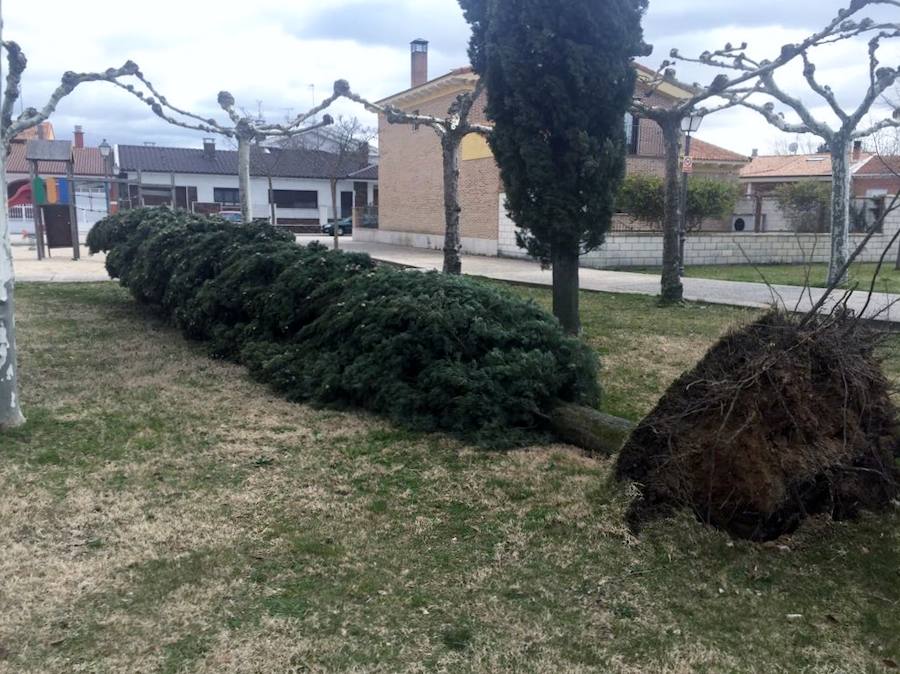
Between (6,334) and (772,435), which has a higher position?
(6,334)

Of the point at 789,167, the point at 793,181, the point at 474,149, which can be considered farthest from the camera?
the point at 789,167

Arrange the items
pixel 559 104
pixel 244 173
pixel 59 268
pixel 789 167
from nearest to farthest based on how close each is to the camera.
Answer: pixel 559 104 < pixel 59 268 < pixel 244 173 < pixel 789 167

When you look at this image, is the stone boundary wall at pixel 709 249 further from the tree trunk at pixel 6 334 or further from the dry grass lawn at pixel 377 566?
the dry grass lawn at pixel 377 566

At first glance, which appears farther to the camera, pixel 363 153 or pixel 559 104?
pixel 363 153

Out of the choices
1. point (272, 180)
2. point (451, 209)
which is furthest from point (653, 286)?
point (272, 180)

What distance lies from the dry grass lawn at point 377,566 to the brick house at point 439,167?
59.0 feet

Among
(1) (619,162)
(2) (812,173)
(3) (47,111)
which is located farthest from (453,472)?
(2) (812,173)

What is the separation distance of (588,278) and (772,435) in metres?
13.1

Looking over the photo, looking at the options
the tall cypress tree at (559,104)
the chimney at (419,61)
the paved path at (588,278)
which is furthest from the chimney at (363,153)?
the tall cypress tree at (559,104)

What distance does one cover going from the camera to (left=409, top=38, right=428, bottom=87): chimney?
33.7 metres

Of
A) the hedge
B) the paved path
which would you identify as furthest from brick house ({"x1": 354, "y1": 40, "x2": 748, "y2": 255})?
the hedge

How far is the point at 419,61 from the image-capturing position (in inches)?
1334

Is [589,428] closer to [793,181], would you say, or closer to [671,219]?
[671,219]

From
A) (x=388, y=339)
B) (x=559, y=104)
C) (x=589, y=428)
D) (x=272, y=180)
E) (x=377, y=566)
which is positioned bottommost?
(x=377, y=566)
